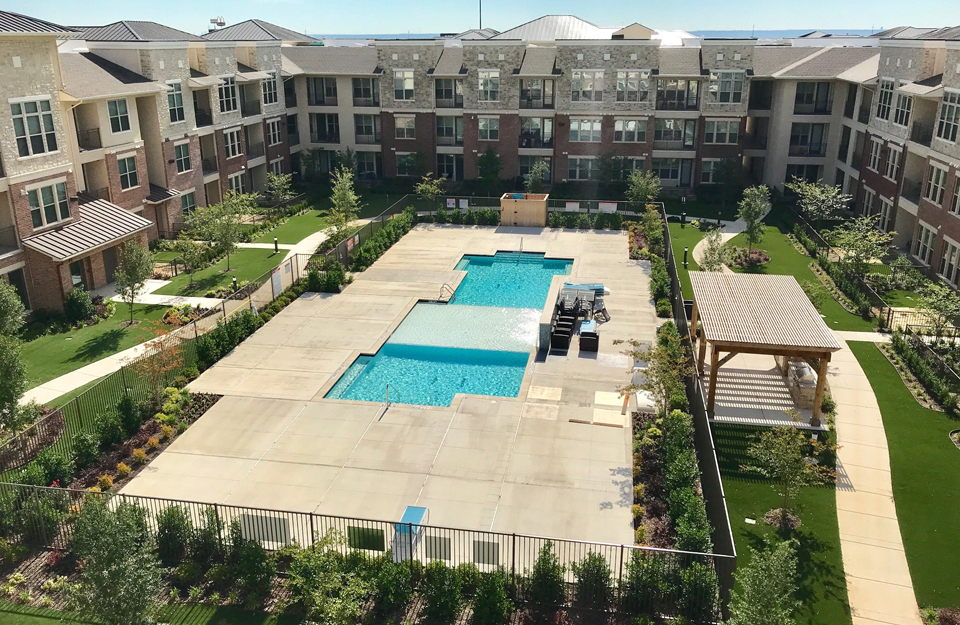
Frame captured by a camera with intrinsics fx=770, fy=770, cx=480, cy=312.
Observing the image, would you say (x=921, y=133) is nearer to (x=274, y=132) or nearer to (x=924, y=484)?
(x=924, y=484)

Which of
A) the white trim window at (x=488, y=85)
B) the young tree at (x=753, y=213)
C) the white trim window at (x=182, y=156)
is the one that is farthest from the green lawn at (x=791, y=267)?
the white trim window at (x=182, y=156)

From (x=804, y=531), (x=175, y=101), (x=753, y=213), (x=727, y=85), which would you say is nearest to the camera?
(x=804, y=531)

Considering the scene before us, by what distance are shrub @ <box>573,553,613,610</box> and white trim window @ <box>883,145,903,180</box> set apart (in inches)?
1417

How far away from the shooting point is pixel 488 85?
56.9 metres

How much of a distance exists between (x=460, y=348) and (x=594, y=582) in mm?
15254

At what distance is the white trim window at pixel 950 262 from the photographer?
35.5m

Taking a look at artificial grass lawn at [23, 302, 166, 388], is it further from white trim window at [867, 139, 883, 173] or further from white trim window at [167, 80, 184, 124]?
white trim window at [867, 139, 883, 173]

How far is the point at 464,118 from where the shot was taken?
190ft

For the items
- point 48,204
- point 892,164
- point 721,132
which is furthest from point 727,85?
point 48,204

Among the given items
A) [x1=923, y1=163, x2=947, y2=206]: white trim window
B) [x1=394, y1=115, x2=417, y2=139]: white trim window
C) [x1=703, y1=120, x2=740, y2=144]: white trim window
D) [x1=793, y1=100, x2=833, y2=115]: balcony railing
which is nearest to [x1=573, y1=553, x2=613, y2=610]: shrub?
[x1=923, y1=163, x2=947, y2=206]: white trim window

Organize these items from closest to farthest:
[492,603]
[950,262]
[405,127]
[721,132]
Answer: [492,603] < [950,262] < [721,132] < [405,127]

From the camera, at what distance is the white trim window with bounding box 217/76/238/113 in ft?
164

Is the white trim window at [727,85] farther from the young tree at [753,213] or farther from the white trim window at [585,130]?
the young tree at [753,213]

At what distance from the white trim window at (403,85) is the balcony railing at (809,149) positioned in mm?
28350
